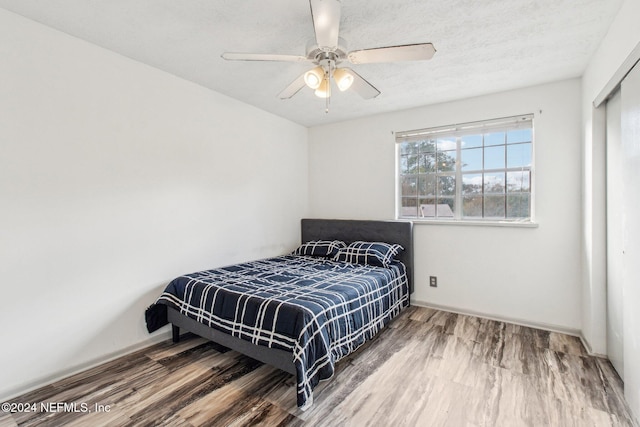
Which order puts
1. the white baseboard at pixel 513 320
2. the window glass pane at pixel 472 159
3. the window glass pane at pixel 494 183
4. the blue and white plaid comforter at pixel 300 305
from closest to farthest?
1. the blue and white plaid comforter at pixel 300 305
2. the white baseboard at pixel 513 320
3. the window glass pane at pixel 494 183
4. the window glass pane at pixel 472 159

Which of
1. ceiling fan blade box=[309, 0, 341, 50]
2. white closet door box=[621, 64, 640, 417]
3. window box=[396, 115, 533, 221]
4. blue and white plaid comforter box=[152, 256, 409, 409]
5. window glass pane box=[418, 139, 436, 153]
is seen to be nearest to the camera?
ceiling fan blade box=[309, 0, 341, 50]

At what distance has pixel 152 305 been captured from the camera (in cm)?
273

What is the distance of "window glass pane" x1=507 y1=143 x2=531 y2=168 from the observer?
319 centimetres

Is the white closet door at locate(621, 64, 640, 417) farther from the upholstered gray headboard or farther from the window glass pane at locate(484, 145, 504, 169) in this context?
the upholstered gray headboard

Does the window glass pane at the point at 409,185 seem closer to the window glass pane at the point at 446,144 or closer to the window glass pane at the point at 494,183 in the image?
the window glass pane at the point at 446,144

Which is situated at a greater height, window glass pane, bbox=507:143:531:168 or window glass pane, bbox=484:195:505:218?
window glass pane, bbox=507:143:531:168

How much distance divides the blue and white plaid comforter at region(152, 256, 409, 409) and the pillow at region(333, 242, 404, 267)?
0.15 metres

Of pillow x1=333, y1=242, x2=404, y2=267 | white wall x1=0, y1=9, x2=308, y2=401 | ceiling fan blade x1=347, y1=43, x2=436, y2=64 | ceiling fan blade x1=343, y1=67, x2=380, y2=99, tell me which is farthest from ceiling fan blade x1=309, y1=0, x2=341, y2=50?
pillow x1=333, y1=242, x2=404, y2=267

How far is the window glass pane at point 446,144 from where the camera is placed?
3.61m

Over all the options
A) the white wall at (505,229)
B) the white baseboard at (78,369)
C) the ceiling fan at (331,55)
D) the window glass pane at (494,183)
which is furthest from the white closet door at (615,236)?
the white baseboard at (78,369)

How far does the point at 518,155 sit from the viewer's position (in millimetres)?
3242

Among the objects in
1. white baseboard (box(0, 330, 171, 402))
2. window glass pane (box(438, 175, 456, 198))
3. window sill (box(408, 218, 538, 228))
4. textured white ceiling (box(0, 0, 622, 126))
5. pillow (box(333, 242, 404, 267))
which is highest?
textured white ceiling (box(0, 0, 622, 126))

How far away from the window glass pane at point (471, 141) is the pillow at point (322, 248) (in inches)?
72.8

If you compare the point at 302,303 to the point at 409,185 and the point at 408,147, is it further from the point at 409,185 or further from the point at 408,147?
the point at 408,147
